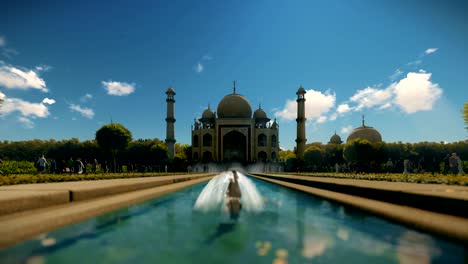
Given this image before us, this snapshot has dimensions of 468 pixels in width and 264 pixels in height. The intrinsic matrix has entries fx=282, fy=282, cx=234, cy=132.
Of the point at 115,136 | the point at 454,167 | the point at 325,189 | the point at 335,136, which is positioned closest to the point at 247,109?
the point at 115,136

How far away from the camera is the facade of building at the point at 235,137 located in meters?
52.3

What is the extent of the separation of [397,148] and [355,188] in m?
44.6

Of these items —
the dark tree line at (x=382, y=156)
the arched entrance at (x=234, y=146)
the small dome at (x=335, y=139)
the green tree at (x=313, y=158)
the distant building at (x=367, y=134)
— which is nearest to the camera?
the dark tree line at (x=382, y=156)

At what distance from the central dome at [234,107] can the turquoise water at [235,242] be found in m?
50.8

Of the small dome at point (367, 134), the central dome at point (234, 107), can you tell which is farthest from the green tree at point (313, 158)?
the small dome at point (367, 134)

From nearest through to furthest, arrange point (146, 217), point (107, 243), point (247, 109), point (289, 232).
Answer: point (107, 243) → point (289, 232) → point (146, 217) → point (247, 109)

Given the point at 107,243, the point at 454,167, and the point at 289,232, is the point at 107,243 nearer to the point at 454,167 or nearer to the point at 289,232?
the point at 289,232

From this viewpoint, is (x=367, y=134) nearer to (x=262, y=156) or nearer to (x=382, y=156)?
(x=382, y=156)

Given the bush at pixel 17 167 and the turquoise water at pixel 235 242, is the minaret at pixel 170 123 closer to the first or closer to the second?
the bush at pixel 17 167

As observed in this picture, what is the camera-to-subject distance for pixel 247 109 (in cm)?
5612

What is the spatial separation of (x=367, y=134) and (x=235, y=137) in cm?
Answer: 2836

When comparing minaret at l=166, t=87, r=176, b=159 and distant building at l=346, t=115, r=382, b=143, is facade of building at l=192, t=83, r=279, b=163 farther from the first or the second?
distant building at l=346, t=115, r=382, b=143

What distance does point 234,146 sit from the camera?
56.6 meters

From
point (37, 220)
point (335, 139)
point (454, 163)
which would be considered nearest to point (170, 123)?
point (335, 139)
